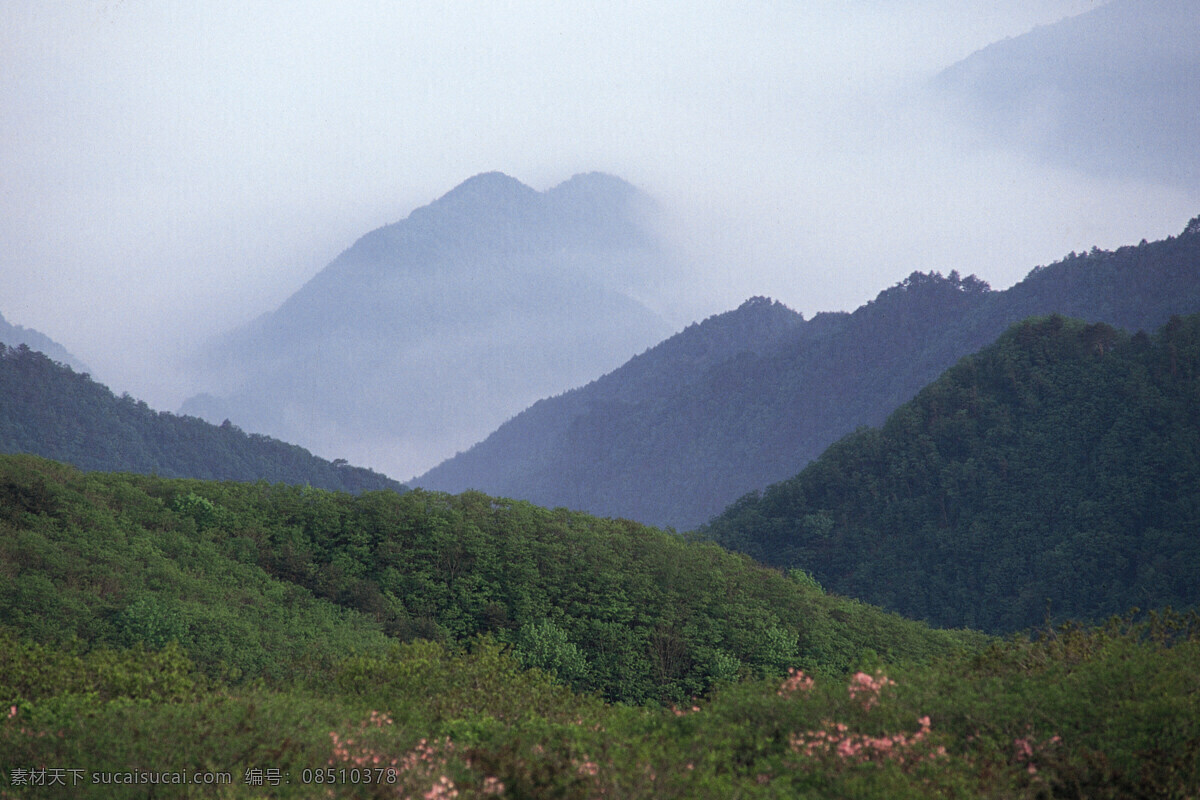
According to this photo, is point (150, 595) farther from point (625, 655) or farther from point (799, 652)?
point (799, 652)

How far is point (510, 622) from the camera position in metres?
27.2

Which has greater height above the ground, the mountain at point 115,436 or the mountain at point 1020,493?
the mountain at point 115,436

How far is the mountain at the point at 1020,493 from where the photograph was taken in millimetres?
65250

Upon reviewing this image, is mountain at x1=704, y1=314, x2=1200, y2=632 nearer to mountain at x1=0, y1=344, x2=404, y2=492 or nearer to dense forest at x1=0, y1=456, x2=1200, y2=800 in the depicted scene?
dense forest at x1=0, y1=456, x2=1200, y2=800

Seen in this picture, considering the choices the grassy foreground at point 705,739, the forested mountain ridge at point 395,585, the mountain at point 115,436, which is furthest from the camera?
the mountain at point 115,436

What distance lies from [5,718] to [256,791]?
4665 millimetres

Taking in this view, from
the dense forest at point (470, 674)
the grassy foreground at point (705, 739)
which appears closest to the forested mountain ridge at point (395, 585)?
the dense forest at point (470, 674)

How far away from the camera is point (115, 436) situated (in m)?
123

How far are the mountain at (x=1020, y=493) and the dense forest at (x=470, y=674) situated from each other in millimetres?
43718

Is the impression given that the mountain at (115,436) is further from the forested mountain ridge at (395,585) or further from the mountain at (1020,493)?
the forested mountain ridge at (395,585)

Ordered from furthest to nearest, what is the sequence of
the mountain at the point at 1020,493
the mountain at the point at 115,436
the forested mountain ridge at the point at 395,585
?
the mountain at the point at 115,436 < the mountain at the point at 1020,493 < the forested mountain ridge at the point at 395,585

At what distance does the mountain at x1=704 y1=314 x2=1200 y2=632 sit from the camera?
65.2 metres

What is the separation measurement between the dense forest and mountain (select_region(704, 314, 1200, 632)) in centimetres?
4372

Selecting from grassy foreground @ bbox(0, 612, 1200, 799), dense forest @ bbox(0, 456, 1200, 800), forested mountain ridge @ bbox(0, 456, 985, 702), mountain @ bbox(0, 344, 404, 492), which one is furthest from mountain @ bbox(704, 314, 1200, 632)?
mountain @ bbox(0, 344, 404, 492)
